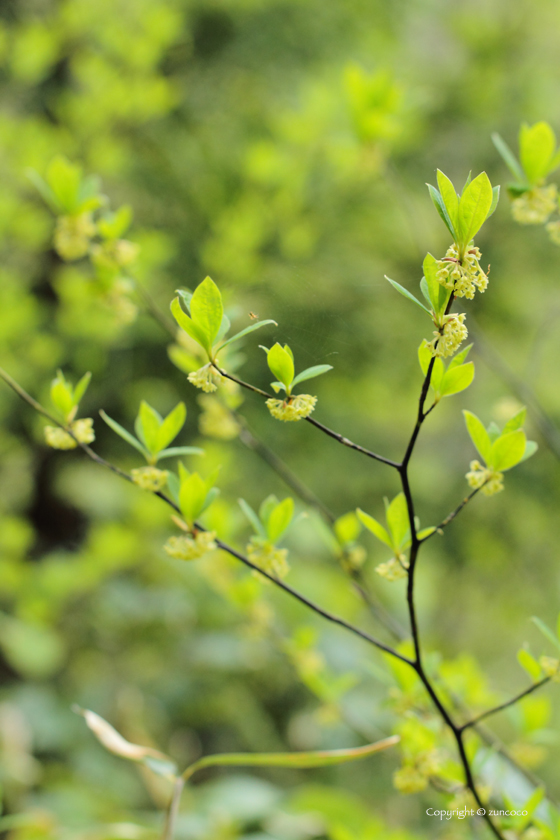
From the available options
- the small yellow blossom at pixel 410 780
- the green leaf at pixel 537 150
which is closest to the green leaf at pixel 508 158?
the green leaf at pixel 537 150

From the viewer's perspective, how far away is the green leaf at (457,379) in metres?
0.33

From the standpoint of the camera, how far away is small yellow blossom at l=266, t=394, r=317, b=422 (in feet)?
Answer: 1.08

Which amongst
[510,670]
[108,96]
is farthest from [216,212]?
[510,670]

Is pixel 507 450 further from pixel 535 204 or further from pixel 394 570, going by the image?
pixel 535 204

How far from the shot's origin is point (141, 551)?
1.66 meters

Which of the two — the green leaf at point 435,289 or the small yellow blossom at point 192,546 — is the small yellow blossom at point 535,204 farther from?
the small yellow blossom at point 192,546

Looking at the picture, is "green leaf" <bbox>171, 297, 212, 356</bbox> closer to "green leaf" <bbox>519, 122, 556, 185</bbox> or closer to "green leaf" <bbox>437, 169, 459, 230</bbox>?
"green leaf" <bbox>437, 169, 459, 230</bbox>

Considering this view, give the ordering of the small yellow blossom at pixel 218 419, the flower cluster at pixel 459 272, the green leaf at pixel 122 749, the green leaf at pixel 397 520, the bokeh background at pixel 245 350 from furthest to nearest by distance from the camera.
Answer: the bokeh background at pixel 245 350
the small yellow blossom at pixel 218 419
the green leaf at pixel 122 749
the green leaf at pixel 397 520
the flower cluster at pixel 459 272

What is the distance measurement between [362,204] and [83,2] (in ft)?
2.98

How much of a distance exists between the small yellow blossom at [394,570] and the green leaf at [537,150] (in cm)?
36

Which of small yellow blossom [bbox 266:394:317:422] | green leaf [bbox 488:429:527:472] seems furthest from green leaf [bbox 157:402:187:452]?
green leaf [bbox 488:429:527:472]

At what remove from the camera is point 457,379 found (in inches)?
13.4

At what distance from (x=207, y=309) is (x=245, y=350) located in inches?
46.1

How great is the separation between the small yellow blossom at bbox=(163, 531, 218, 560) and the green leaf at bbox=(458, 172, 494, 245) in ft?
0.79
